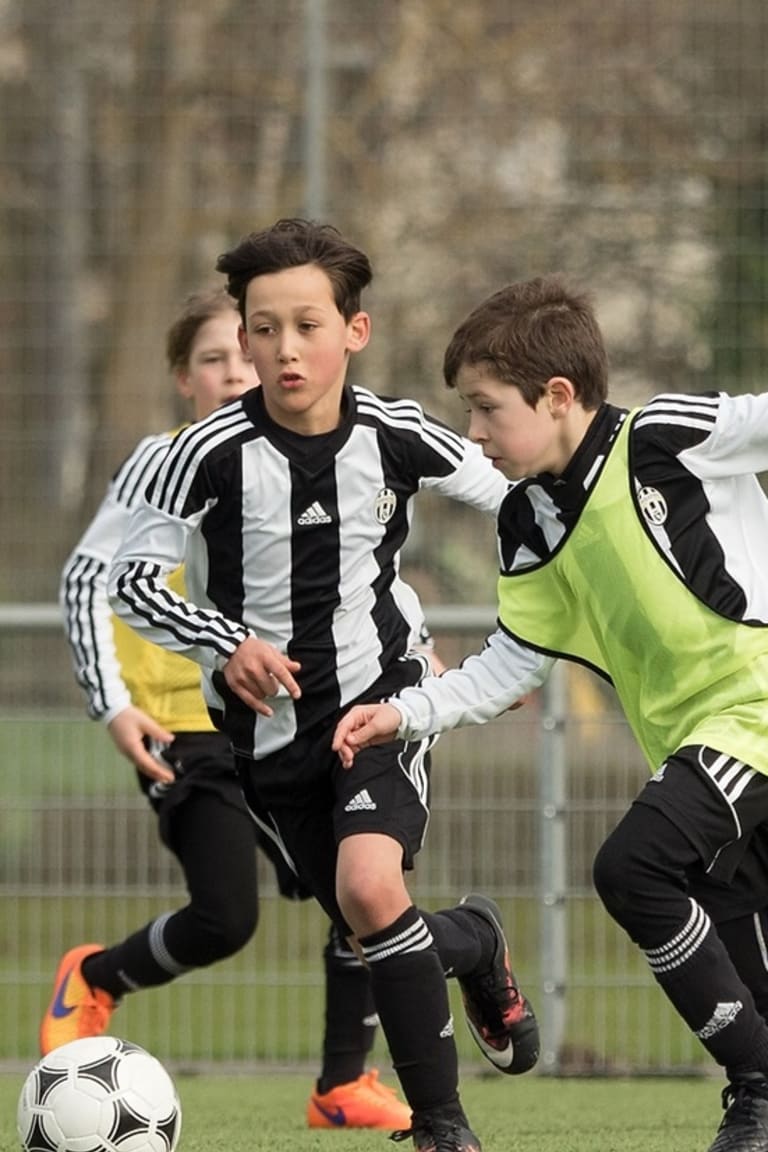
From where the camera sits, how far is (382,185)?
34.1 ft

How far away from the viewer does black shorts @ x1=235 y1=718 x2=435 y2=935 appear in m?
5.00

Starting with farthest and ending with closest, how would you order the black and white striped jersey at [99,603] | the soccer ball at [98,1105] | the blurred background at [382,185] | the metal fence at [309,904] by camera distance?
the blurred background at [382,185], the metal fence at [309,904], the black and white striped jersey at [99,603], the soccer ball at [98,1105]

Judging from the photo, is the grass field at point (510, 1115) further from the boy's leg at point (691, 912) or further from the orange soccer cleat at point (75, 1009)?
the boy's leg at point (691, 912)

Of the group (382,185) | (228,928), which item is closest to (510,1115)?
(228,928)

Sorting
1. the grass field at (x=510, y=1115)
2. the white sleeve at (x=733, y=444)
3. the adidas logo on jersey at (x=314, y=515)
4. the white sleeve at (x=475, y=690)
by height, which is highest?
the white sleeve at (x=733, y=444)

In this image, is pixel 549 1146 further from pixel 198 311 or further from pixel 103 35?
pixel 103 35

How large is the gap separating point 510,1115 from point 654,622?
2.17m

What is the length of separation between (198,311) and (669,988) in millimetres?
2649

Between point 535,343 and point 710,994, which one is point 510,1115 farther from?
point 535,343

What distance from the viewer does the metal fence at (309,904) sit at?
795 cm

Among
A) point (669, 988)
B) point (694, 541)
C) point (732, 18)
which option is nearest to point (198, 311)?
point (694, 541)

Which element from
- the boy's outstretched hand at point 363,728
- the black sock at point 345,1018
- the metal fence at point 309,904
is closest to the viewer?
the boy's outstretched hand at point 363,728

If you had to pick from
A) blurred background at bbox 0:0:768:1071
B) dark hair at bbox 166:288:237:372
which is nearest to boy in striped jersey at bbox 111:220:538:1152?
dark hair at bbox 166:288:237:372

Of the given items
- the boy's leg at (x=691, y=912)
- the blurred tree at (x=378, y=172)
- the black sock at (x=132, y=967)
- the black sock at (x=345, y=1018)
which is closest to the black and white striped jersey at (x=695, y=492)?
the boy's leg at (x=691, y=912)
